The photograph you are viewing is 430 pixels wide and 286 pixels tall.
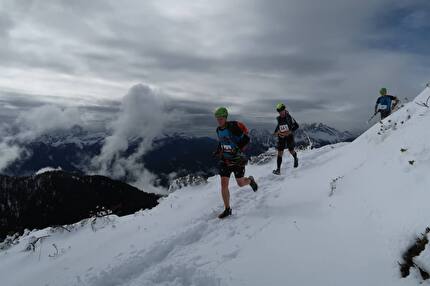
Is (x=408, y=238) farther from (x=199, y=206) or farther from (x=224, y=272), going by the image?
(x=199, y=206)

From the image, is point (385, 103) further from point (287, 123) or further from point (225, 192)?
point (225, 192)

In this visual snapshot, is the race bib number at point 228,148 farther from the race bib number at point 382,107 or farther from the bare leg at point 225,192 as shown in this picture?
the race bib number at point 382,107

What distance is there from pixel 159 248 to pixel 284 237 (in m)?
2.90

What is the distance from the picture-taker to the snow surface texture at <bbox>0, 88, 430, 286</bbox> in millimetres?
5984

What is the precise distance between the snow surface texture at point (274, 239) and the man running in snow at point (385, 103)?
8176 millimetres

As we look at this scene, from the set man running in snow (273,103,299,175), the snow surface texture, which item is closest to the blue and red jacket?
the snow surface texture

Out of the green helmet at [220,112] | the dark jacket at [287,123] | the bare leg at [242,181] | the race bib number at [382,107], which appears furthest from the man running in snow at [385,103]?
the green helmet at [220,112]

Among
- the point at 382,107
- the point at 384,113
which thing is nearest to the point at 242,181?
the point at 384,113

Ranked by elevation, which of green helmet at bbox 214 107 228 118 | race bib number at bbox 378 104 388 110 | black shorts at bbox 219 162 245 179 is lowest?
black shorts at bbox 219 162 245 179

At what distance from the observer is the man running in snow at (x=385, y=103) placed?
770 inches

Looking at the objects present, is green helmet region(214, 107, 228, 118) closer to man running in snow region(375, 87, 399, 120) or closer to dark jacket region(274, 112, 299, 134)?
dark jacket region(274, 112, 299, 134)

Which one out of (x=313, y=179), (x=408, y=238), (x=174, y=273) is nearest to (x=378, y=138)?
(x=313, y=179)

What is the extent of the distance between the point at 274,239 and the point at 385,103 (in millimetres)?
14968

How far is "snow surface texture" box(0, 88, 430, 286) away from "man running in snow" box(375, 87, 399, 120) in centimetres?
818
